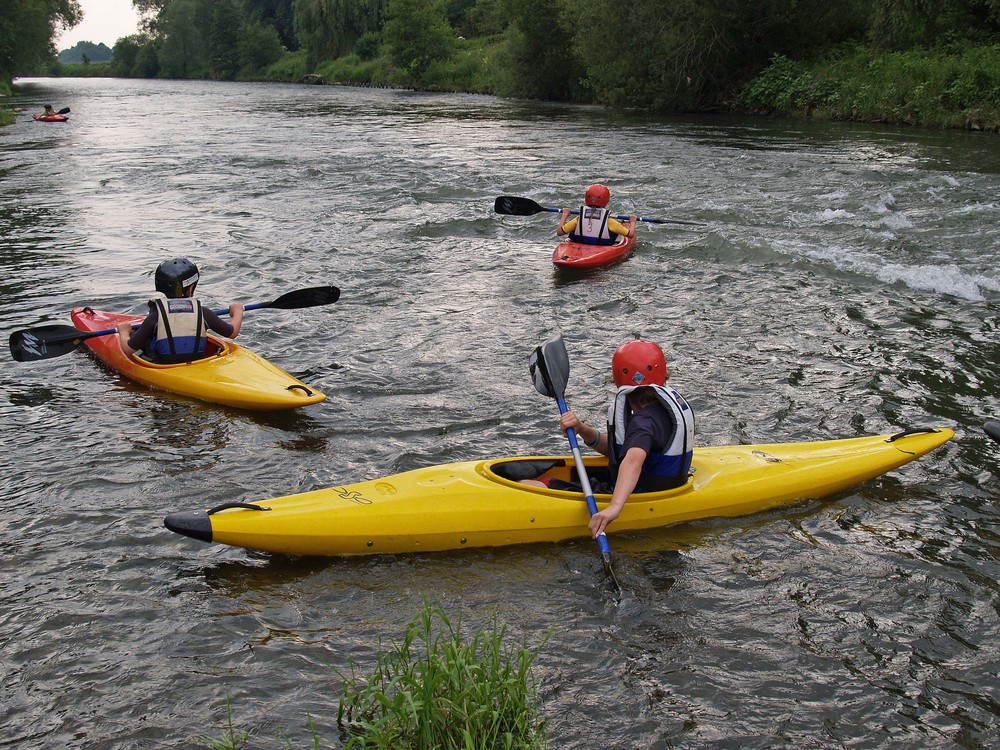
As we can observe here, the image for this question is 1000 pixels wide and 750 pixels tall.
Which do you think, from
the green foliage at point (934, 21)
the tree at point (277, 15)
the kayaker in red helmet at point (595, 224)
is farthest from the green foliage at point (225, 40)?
the kayaker in red helmet at point (595, 224)

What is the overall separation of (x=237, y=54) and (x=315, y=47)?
17.1 meters

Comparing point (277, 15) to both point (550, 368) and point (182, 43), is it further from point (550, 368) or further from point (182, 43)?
point (550, 368)

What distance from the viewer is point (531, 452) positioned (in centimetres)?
561

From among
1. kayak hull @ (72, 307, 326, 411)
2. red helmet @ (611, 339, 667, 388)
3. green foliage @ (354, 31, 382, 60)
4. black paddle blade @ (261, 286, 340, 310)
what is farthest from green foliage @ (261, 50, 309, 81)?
red helmet @ (611, 339, 667, 388)

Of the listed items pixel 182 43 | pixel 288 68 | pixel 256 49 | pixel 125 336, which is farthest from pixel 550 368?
pixel 182 43

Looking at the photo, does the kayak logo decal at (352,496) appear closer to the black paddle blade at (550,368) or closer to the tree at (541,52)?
the black paddle blade at (550,368)

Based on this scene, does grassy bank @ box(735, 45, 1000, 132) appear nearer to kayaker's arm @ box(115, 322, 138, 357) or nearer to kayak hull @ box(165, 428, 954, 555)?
kayak hull @ box(165, 428, 954, 555)

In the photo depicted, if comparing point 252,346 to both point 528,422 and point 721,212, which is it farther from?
point 721,212

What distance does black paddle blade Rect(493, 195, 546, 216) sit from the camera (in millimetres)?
11234

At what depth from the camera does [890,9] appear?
20656mm

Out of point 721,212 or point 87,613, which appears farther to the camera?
point 721,212

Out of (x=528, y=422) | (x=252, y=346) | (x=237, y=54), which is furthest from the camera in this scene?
(x=237, y=54)

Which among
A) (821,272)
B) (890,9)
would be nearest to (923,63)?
(890,9)

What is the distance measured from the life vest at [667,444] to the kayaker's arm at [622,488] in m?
0.19
